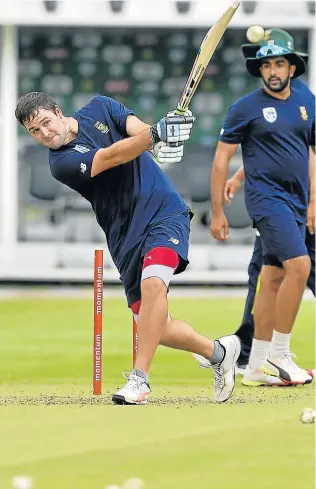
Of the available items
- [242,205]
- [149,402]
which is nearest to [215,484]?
[149,402]

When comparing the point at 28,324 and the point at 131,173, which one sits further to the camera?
the point at 28,324

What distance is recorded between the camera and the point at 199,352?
8055 mm

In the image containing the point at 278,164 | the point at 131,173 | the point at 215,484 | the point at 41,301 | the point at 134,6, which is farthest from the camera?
the point at 134,6

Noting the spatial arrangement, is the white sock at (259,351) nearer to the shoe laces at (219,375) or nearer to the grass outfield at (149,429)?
the grass outfield at (149,429)

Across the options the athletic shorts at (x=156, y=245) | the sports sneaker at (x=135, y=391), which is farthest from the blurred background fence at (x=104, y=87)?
the sports sneaker at (x=135, y=391)

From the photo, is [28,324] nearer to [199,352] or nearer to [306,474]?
[199,352]

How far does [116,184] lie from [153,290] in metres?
0.64

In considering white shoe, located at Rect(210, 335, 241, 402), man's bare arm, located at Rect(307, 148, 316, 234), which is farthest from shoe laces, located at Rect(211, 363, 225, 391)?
man's bare arm, located at Rect(307, 148, 316, 234)

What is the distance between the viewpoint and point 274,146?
921 cm

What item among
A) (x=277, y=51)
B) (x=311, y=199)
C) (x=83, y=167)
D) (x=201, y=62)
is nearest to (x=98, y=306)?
(x=83, y=167)

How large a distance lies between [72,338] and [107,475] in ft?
19.9

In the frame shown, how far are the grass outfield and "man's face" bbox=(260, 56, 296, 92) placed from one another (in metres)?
1.91

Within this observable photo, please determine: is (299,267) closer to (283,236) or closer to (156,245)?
(283,236)

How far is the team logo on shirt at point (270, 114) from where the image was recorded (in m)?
9.20
